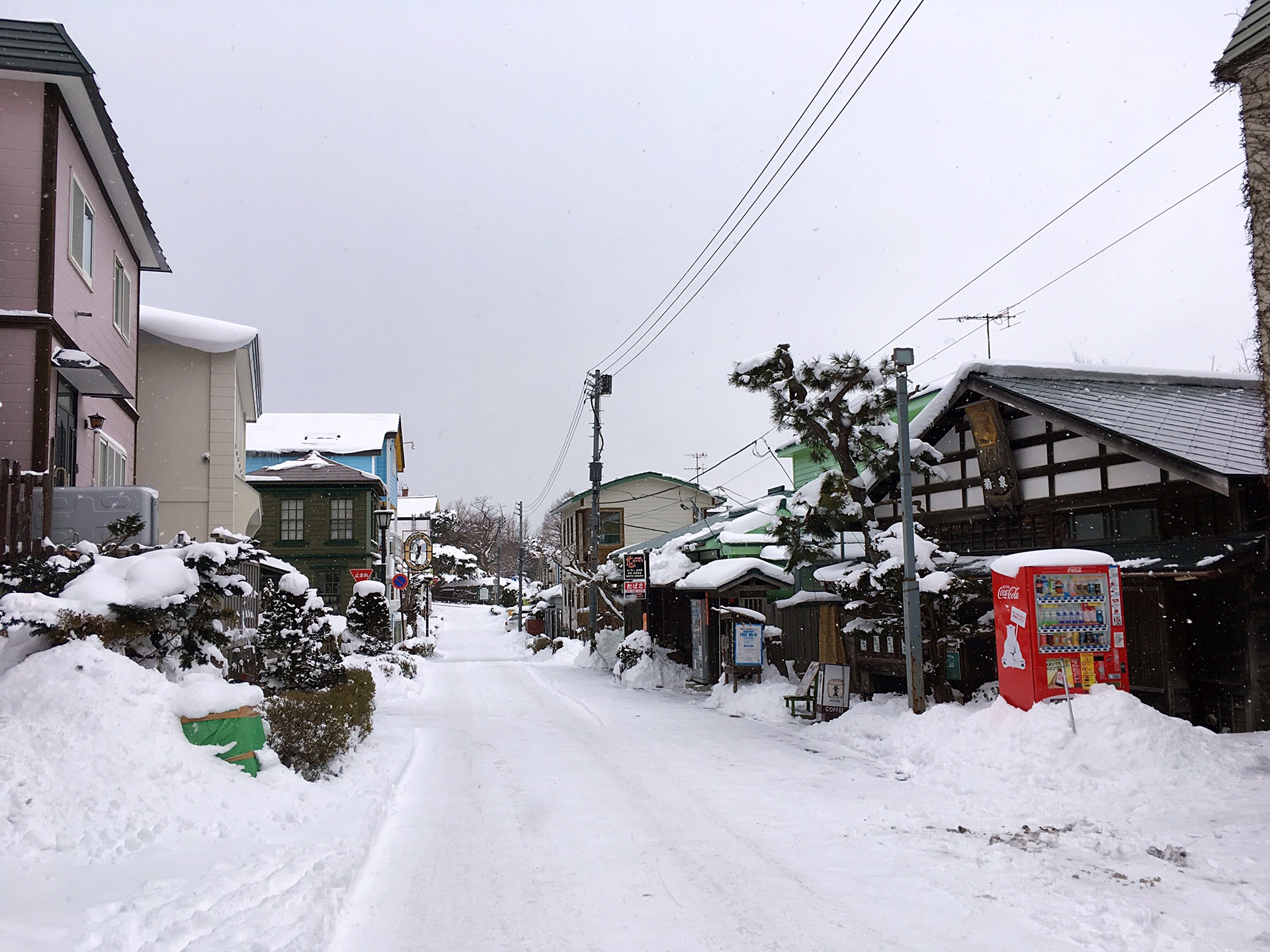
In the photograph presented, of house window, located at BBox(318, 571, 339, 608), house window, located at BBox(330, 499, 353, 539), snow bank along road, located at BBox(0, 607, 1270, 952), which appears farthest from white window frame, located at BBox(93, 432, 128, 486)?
house window, located at BBox(318, 571, 339, 608)

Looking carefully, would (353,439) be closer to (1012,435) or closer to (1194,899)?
(1012,435)

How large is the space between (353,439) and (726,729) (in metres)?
38.2

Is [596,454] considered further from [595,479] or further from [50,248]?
[50,248]

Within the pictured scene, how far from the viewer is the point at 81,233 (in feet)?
46.7

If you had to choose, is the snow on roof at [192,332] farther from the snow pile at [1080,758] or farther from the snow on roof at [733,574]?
the snow pile at [1080,758]

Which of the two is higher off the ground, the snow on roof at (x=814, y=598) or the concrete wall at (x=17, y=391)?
the concrete wall at (x=17, y=391)

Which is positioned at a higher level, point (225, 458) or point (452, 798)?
point (225, 458)

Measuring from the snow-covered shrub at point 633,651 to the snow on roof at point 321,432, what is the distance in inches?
1006

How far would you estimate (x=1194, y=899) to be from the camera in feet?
22.1

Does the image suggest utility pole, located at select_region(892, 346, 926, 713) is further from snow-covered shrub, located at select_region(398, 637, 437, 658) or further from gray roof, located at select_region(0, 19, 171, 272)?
snow-covered shrub, located at select_region(398, 637, 437, 658)

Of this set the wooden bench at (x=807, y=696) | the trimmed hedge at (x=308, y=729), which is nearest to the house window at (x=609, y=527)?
the wooden bench at (x=807, y=696)

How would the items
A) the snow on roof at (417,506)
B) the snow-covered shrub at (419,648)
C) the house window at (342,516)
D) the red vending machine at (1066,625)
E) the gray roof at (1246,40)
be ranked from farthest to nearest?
the snow on roof at (417,506) < the house window at (342,516) < the snow-covered shrub at (419,648) < the red vending machine at (1066,625) < the gray roof at (1246,40)

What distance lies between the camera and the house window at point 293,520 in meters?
40.1

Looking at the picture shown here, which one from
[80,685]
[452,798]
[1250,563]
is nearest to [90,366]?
[80,685]
